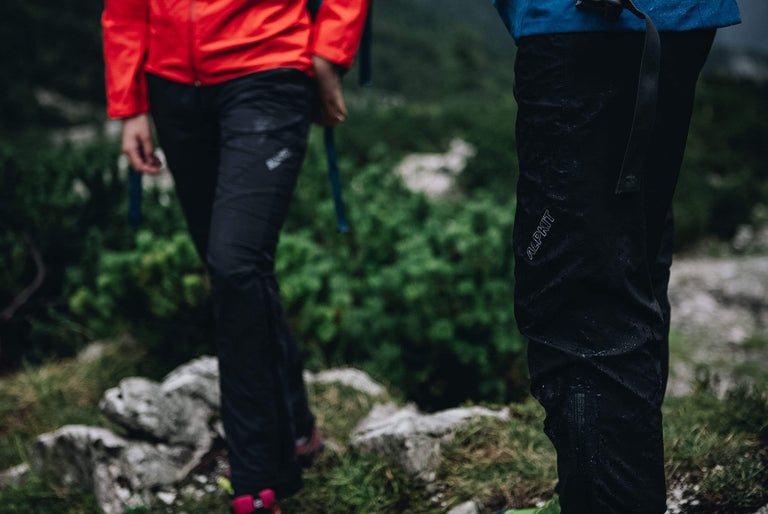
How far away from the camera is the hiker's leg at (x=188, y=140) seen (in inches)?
78.2

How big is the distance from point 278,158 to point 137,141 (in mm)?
579

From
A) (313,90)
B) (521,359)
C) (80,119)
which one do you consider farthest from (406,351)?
(80,119)

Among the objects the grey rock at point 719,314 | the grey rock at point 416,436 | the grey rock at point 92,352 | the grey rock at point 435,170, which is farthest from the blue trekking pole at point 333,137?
the grey rock at point 435,170

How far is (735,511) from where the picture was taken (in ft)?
5.62

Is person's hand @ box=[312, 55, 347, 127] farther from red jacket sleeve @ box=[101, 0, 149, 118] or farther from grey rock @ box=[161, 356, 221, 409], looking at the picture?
grey rock @ box=[161, 356, 221, 409]

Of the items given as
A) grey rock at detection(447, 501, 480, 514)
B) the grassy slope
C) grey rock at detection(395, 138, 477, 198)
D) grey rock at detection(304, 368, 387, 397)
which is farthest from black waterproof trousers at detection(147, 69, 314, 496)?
grey rock at detection(395, 138, 477, 198)

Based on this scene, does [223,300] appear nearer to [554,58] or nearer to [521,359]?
[554,58]

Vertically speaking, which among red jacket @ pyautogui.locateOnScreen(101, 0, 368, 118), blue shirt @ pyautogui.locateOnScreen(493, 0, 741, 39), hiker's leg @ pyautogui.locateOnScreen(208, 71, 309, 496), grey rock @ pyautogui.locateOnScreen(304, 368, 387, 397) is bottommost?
grey rock @ pyautogui.locateOnScreen(304, 368, 387, 397)

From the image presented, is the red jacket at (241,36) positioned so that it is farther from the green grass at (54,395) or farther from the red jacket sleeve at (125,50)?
the green grass at (54,395)

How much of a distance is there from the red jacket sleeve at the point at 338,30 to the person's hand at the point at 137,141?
642mm

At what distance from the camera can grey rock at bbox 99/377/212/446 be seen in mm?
2484

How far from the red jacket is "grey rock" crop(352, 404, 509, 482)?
122cm

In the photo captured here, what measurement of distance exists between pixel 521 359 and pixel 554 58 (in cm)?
244

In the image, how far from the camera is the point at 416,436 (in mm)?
2211
